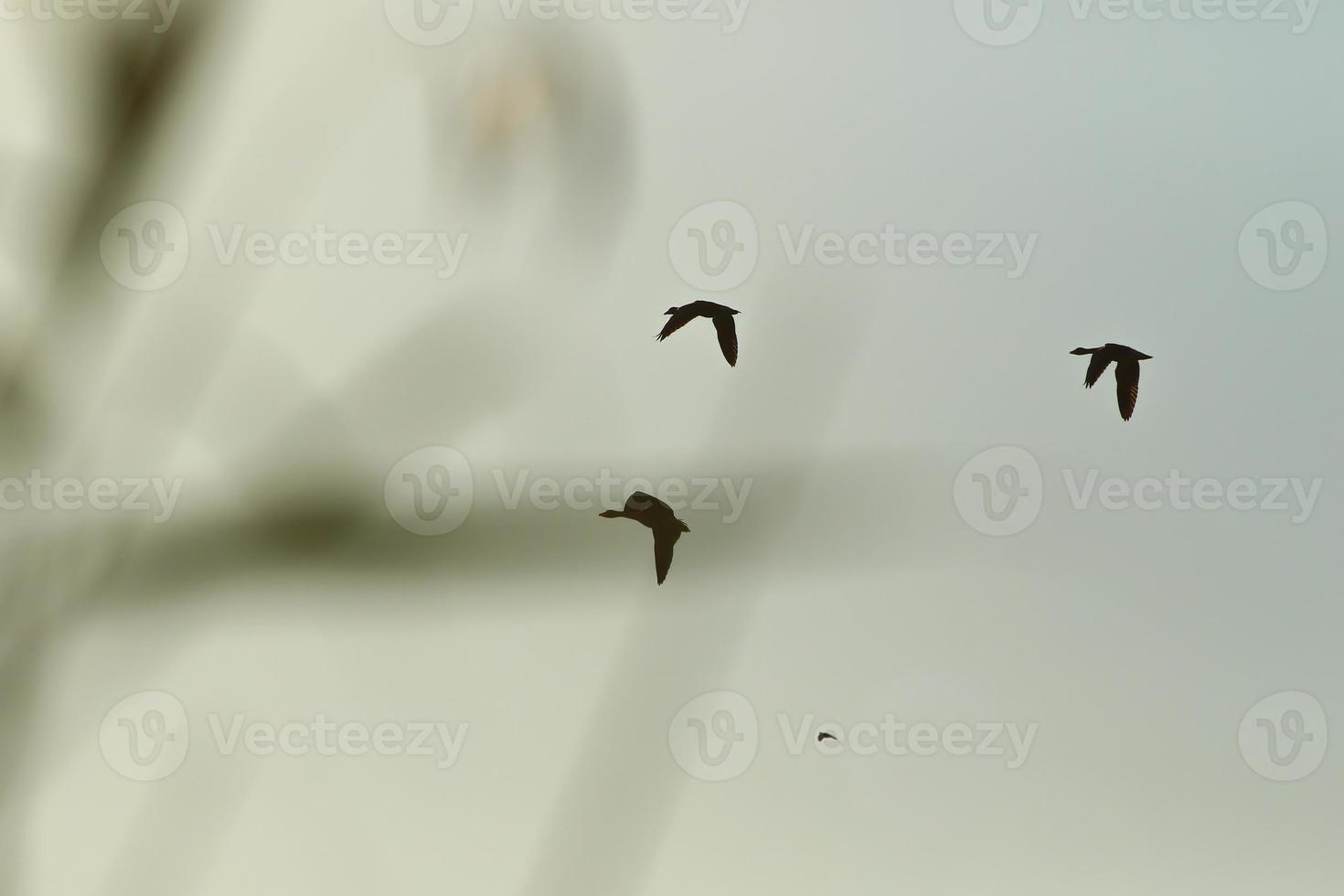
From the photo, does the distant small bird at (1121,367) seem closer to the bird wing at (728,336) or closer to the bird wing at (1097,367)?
the bird wing at (1097,367)

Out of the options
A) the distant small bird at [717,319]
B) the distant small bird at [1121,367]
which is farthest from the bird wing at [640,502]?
the distant small bird at [1121,367]

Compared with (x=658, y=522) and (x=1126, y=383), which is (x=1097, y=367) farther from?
(x=658, y=522)

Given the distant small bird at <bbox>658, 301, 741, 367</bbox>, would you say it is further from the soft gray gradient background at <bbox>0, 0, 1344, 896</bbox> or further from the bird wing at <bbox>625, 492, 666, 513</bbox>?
the bird wing at <bbox>625, 492, 666, 513</bbox>

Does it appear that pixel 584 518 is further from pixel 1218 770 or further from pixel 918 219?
pixel 1218 770

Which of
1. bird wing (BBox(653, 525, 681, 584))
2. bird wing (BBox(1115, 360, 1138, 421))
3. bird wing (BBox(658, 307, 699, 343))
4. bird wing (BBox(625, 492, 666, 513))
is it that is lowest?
bird wing (BBox(653, 525, 681, 584))

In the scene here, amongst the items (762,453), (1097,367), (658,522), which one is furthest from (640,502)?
(1097,367)

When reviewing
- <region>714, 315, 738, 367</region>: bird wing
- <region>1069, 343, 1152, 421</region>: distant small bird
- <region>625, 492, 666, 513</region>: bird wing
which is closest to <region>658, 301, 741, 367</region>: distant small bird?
<region>714, 315, 738, 367</region>: bird wing
